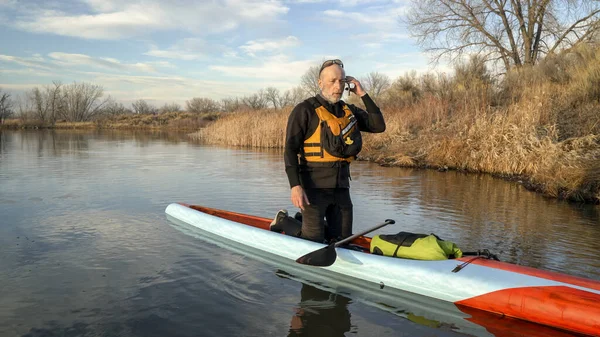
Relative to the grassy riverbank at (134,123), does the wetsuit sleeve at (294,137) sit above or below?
below

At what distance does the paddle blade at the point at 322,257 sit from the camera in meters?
3.78

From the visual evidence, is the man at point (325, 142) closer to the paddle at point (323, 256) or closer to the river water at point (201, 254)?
the paddle at point (323, 256)

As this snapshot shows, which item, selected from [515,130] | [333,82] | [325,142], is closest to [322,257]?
[325,142]

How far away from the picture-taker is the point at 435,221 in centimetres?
634

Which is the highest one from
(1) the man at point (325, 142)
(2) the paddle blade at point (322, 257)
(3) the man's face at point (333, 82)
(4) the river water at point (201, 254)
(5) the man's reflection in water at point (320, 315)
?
(3) the man's face at point (333, 82)

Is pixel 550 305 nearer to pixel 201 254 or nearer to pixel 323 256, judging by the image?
pixel 323 256

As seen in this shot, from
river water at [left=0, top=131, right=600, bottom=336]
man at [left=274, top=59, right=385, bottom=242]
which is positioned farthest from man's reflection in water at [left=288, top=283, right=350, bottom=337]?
man at [left=274, top=59, right=385, bottom=242]

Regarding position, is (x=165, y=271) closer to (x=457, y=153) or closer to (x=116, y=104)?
(x=457, y=153)

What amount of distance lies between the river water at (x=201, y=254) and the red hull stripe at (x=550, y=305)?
26 cm

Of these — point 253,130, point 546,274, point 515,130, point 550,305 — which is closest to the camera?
point 550,305

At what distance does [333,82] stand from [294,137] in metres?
0.54

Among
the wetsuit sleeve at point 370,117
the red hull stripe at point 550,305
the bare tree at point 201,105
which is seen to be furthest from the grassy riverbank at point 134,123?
the red hull stripe at point 550,305

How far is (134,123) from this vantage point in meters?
48.2

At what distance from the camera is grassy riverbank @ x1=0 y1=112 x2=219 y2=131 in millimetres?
41500
